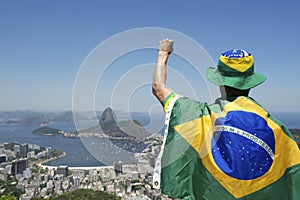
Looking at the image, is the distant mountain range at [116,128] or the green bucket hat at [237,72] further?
the distant mountain range at [116,128]

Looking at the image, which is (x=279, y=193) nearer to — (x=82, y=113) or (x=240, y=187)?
(x=240, y=187)

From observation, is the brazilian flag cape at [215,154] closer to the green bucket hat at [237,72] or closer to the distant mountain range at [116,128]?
the green bucket hat at [237,72]

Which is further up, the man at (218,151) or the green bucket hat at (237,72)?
the green bucket hat at (237,72)

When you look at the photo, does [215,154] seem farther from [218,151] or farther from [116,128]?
[116,128]

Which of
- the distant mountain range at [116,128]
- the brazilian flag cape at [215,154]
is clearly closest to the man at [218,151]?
the brazilian flag cape at [215,154]

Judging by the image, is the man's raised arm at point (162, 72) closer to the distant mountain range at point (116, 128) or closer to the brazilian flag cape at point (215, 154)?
the brazilian flag cape at point (215, 154)

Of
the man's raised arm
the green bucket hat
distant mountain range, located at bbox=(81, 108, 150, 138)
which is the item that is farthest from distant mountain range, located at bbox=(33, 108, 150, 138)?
the green bucket hat

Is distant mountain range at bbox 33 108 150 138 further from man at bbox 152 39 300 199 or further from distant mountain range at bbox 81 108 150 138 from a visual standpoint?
man at bbox 152 39 300 199
